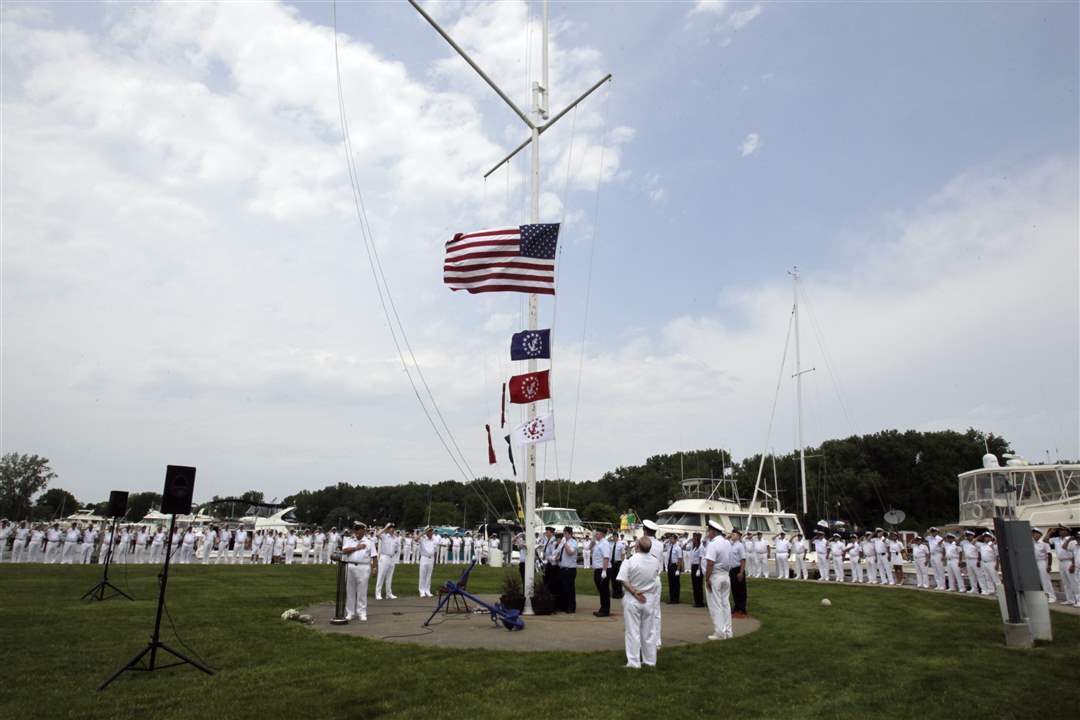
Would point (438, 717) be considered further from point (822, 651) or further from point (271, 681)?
point (822, 651)

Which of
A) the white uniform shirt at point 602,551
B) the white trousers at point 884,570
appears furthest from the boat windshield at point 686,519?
the white uniform shirt at point 602,551

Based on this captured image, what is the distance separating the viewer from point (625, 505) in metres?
97.1

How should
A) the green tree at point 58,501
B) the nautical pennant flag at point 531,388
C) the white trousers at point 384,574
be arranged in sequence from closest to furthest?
the nautical pennant flag at point 531,388 → the white trousers at point 384,574 → the green tree at point 58,501

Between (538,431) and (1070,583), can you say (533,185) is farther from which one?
(1070,583)

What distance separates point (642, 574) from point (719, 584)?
8.50 feet

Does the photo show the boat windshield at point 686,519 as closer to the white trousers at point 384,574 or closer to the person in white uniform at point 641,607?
the white trousers at point 384,574

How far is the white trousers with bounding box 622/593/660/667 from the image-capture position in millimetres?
9180

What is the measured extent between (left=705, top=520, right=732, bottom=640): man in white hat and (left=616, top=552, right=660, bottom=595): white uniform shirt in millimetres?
2158

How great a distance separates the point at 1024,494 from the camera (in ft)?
83.5

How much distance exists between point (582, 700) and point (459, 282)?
30.0 feet

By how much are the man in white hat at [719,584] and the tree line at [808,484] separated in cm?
3196

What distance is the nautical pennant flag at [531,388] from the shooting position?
13523 mm

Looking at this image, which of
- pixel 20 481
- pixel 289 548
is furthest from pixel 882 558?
pixel 20 481

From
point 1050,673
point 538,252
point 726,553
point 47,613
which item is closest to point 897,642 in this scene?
point 1050,673
